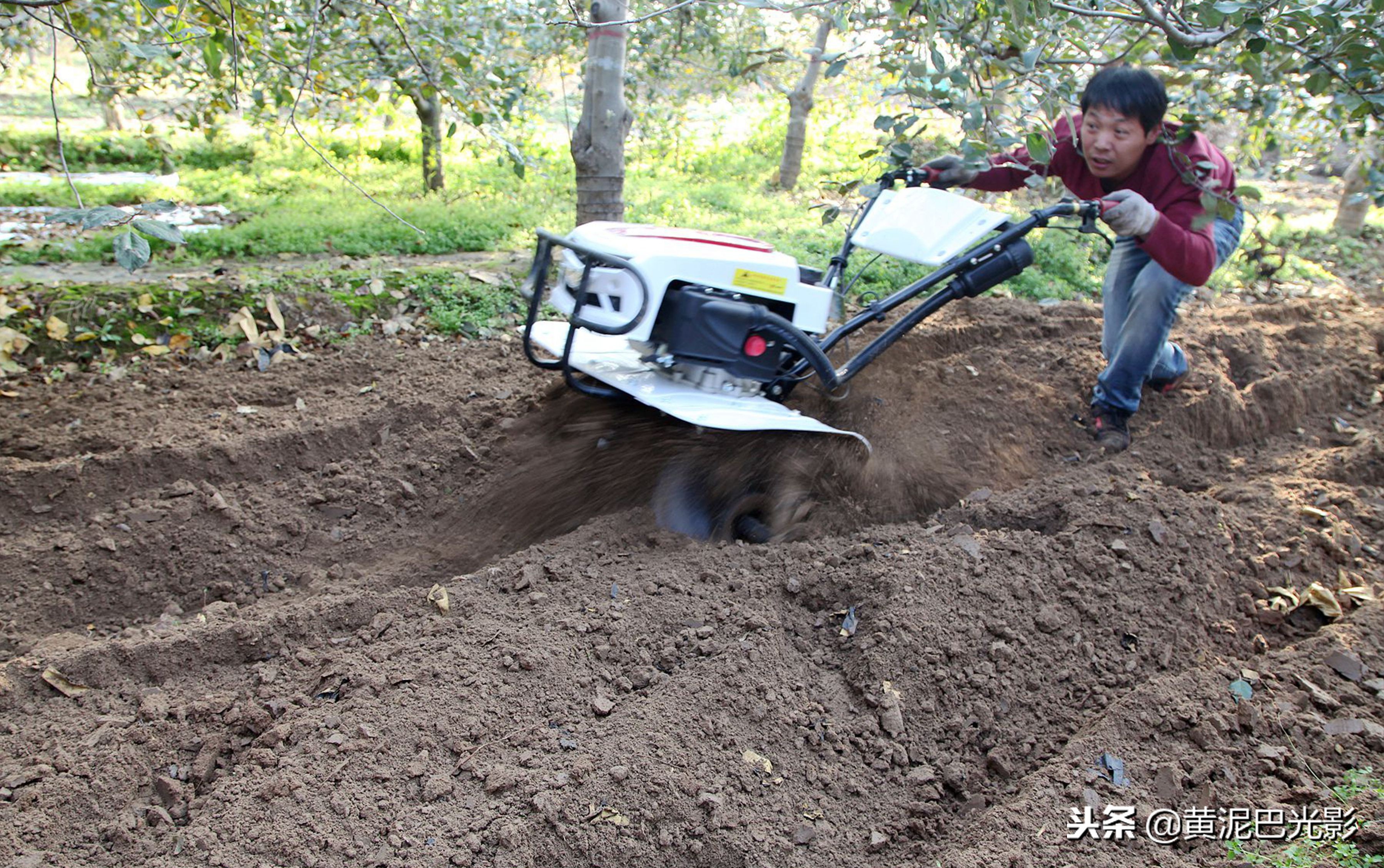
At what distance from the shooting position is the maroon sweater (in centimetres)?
353

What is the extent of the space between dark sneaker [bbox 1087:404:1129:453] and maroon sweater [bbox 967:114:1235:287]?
2.38 feet

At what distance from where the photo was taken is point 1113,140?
3721mm

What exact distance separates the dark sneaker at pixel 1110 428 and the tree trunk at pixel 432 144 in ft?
17.9

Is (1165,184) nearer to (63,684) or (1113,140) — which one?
(1113,140)

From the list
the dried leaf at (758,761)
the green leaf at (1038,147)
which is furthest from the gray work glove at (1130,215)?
the dried leaf at (758,761)

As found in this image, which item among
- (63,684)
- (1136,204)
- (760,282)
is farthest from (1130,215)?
(63,684)

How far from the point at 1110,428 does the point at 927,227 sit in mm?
1532

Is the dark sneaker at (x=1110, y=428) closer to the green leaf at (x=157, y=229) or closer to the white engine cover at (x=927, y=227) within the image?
the white engine cover at (x=927, y=227)

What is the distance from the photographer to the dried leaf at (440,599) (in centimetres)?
277

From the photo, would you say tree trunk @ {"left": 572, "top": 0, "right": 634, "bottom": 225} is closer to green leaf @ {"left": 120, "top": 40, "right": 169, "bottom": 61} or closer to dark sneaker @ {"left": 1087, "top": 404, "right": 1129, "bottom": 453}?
green leaf @ {"left": 120, "top": 40, "right": 169, "bottom": 61}

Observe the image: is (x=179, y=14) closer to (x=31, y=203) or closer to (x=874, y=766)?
(x=874, y=766)

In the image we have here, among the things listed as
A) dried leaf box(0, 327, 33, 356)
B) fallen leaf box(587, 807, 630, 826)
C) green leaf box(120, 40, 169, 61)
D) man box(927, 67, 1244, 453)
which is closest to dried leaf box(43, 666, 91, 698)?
fallen leaf box(587, 807, 630, 826)

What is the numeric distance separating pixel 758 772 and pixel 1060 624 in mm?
1145

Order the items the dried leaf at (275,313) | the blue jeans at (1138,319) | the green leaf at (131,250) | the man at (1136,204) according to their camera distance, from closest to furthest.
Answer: the green leaf at (131,250) < the man at (1136,204) < the blue jeans at (1138,319) < the dried leaf at (275,313)
